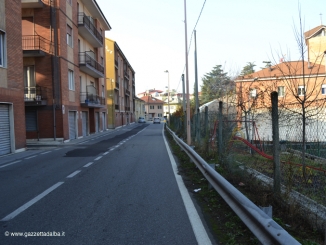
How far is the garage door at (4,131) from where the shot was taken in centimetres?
1433

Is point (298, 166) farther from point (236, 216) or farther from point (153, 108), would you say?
point (153, 108)

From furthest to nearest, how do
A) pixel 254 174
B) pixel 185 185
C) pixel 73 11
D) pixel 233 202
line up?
pixel 73 11
pixel 185 185
pixel 254 174
pixel 233 202

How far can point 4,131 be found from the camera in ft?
47.8

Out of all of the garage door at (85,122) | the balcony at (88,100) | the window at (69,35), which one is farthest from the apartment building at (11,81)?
the garage door at (85,122)

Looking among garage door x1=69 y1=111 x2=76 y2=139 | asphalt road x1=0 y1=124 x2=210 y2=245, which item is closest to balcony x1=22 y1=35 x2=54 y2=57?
garage door x1=69 y1=111 x2=76 y2=139

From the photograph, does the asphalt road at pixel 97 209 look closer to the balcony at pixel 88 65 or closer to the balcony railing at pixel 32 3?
the balcony railing at pixel 32 3

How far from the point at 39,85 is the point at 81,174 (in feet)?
49.8

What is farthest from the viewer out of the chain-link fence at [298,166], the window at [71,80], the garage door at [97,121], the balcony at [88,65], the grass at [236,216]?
the garage door at [97,121]

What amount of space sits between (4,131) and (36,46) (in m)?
8.57

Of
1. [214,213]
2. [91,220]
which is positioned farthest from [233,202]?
[91,220]

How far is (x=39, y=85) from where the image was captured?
2172cm

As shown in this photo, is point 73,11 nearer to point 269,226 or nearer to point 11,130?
point 11,130

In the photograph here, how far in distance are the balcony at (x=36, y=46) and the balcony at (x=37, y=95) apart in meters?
2.29

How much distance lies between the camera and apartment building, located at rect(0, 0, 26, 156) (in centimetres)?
1437
